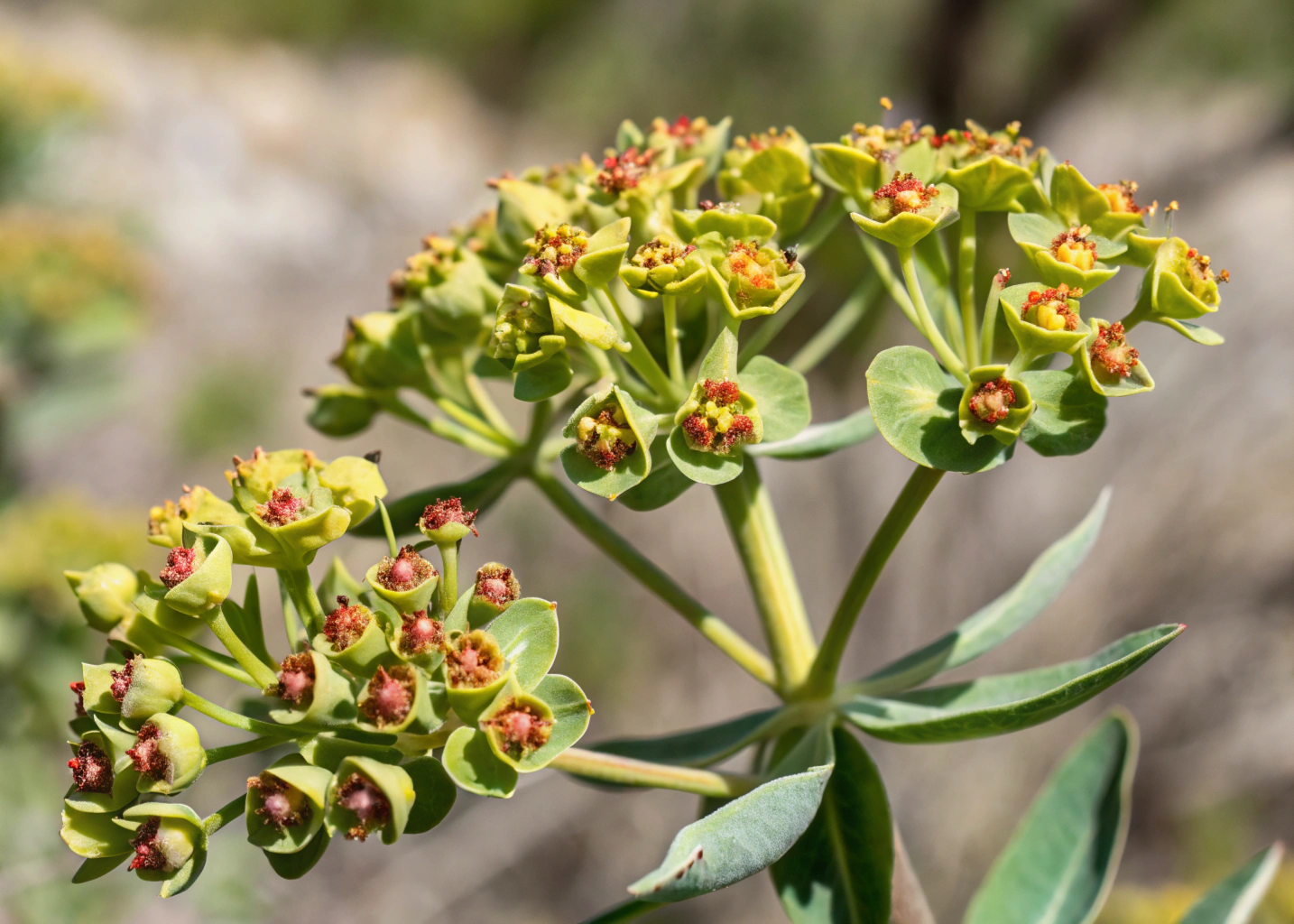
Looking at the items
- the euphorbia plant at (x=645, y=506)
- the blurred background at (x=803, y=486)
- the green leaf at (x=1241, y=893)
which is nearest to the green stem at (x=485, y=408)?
the euphorbia plant at (x=645, y=506)

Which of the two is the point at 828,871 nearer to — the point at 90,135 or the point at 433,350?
the point at 433,350

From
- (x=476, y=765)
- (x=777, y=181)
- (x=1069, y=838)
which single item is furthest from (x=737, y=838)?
(x=1069, y=838)

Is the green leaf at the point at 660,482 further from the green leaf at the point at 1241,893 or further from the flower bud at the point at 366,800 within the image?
the green leaf at the point at 1241,893

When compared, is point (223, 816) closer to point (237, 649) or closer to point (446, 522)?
point (237, 649)

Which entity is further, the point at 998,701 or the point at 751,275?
the point at 998,701

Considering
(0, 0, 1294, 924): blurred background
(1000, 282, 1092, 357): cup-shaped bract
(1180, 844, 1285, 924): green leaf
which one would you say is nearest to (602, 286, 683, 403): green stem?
(1000, 282, 1092, 357): cup-shaped bract

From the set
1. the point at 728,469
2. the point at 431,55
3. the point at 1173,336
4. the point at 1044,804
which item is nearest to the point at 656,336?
the point at 728,469
